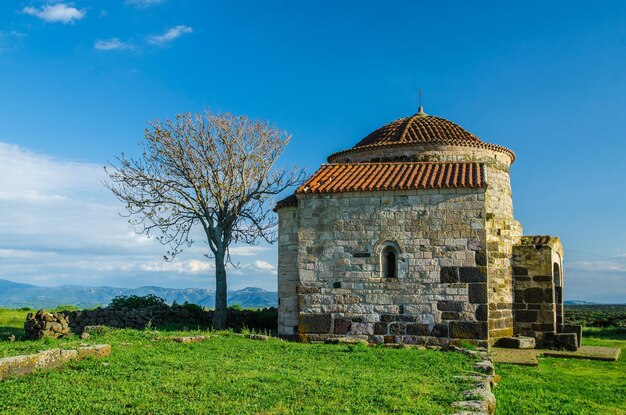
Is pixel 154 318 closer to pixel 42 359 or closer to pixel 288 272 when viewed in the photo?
pixel 288 272

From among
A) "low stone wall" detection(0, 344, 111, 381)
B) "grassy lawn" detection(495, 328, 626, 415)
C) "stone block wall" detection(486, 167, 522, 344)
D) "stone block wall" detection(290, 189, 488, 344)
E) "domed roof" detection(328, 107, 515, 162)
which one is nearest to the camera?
"low stone wall" detection(0, 344, 111, 381)

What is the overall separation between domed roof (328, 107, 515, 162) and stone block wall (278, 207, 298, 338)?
3.51 m

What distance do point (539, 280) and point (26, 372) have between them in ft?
45.6

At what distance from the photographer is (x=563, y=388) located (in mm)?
10477

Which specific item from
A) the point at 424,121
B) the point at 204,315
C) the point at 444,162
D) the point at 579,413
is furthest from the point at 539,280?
the point at 204,315

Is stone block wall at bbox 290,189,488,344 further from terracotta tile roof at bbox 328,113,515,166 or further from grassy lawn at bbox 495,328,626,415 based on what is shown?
terracotta tile roof at bbox 328,113,515,166

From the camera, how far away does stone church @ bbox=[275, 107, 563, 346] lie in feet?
49.4

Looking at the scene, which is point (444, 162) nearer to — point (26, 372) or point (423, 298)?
point (423, 298)

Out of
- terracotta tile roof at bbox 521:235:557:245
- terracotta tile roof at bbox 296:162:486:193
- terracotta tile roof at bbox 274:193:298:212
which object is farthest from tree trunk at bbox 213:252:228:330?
terracotta tile roof at bbox 521:235:557:245

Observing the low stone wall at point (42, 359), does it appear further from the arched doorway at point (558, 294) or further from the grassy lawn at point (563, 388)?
the arched doorway at point (558, 294)

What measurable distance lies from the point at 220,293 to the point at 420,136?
8285 millimetres

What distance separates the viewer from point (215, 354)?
1169cm

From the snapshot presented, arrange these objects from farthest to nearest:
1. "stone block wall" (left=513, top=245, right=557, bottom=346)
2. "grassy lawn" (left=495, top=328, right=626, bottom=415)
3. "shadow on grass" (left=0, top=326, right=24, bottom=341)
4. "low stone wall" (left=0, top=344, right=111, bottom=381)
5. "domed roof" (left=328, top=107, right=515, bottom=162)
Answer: "domed roof" (left=328, top=107, right=515, bottom=162) < "stone block wall" (left=513, top=245, right=557, bottom=346) < "shadow on grass" (left=0, top=326, right=24, bottom=341) < "grassy lawn" (left=495, top=328, right=626, bottom=415) < "low stone wall" (left=0, top=344, right=111, bottom=381)

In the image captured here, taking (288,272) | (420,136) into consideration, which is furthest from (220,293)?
(420,136)
